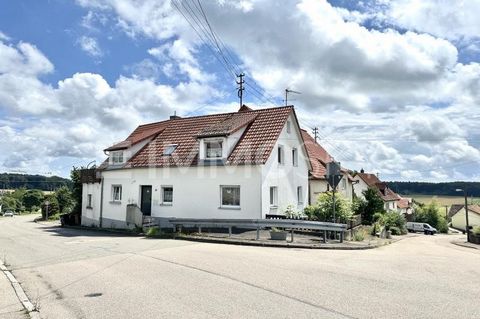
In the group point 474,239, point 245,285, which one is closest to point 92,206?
point 245,285

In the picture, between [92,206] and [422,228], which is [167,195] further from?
[422,228]

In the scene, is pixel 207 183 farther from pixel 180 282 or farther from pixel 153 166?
pixel 180 282

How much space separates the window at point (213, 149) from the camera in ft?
76.3

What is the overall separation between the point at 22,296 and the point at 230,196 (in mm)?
14712

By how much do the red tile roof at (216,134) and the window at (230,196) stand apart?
1495 mm

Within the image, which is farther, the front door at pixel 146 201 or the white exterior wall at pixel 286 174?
the front door at pixel 146 201

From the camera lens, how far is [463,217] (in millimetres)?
80250

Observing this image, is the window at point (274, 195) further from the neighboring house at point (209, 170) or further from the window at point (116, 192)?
the window at point (116, 192)

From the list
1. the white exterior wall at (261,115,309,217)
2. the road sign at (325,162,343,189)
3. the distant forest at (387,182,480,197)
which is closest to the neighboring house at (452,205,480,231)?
the distant forest at (387,182,480,197)

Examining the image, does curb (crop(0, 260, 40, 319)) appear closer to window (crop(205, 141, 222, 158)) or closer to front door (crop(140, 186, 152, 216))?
window (crop(205, 141, 222, 158))

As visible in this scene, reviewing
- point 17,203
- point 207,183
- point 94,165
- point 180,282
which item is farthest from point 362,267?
point 17,203

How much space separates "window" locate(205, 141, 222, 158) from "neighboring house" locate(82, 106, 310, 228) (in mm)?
60

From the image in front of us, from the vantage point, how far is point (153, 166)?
80.9 ft

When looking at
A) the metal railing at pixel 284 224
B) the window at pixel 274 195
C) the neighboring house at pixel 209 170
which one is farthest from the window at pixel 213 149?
the metal railing at pixel 284 224
